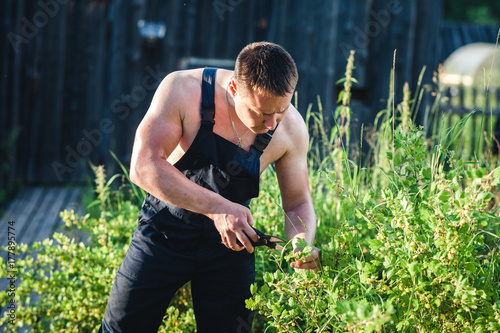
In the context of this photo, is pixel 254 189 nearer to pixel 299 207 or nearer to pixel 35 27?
pixel 299 207

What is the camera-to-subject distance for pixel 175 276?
230 centimetres

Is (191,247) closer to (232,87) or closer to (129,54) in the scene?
(232,87)

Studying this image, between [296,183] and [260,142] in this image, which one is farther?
[296,183]

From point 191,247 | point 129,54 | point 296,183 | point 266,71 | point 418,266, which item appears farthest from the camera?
point 129,54

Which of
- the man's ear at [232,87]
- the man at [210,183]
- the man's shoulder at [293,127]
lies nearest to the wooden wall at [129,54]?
the man's shoulder at [293,127]

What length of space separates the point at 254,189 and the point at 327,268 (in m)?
0.48

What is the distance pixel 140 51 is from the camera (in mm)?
6215

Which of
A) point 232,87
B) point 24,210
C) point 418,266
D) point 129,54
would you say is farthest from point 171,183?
point 129,54

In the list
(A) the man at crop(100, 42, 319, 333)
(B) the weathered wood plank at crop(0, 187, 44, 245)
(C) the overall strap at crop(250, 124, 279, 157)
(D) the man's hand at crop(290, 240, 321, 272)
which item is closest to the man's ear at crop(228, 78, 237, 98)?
(A) the man at crop(100, 42, 319, 333)

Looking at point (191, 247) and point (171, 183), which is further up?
point (171, 183)

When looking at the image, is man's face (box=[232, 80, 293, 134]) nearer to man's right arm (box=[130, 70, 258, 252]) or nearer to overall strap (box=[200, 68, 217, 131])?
overall strap (box=[200, 68, 217, 131])

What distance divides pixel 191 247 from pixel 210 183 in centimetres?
30

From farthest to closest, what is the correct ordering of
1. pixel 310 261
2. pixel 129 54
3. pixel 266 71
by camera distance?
pixel 129 54 < pixel 310 261 < pixel 266 71


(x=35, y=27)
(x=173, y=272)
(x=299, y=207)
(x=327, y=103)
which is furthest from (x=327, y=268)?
(x=35, y=27)
